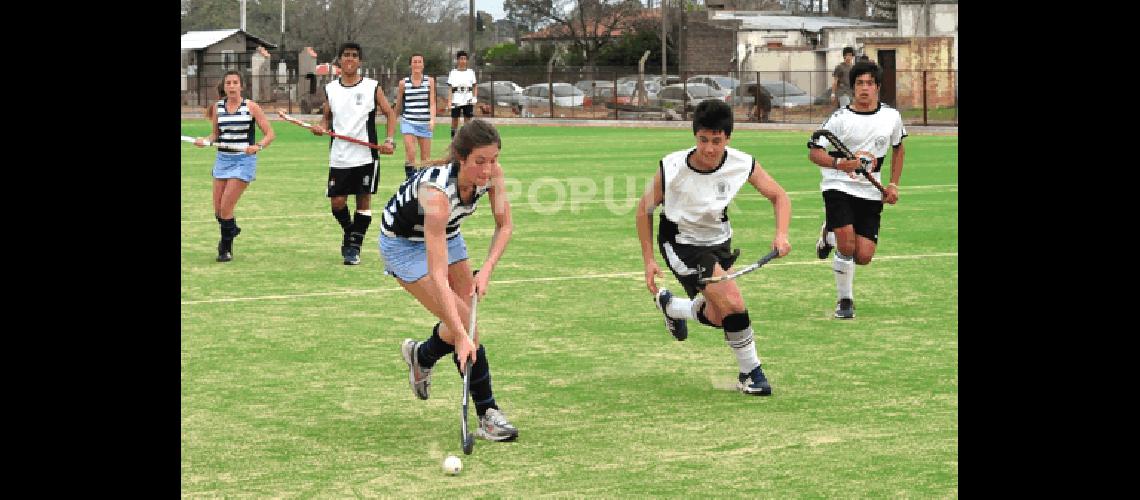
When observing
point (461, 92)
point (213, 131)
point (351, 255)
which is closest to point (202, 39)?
point (461, 92)

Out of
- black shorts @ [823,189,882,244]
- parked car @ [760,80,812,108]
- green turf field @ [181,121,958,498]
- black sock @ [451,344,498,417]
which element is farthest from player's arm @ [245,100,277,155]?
parked car @ [760,80,812,108]

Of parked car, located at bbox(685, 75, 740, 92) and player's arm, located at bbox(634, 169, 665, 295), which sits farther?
parked car, located at bbox(685, 75, 740, 92)

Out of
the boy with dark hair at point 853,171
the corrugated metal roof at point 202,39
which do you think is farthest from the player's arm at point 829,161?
the corrugated metal roof at point 202,39

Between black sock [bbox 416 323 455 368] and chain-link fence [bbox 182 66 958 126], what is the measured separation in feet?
119

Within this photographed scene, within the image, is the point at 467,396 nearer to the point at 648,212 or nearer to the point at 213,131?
the point at 648,212

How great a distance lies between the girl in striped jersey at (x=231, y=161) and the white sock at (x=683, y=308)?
21.1 feet

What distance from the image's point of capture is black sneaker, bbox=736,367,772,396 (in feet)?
30.0

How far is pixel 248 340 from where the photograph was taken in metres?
11.1

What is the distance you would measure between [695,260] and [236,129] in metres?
7.32

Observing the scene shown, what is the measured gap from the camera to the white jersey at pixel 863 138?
12.2 m

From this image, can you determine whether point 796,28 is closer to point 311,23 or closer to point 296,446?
point 311,23

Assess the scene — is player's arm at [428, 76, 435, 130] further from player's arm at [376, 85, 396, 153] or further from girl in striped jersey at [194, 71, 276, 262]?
girl in striped jersey at [194, 71, 276, 262]

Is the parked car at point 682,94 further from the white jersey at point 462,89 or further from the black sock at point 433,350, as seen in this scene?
the black sock at point 433,350

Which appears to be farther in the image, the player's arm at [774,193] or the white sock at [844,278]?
the white sock at [844,278]
